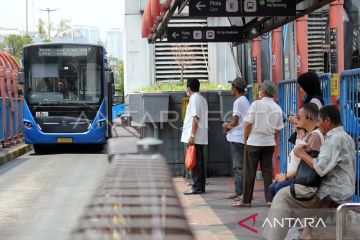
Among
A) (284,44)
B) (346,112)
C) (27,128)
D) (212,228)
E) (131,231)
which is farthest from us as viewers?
(27,128)

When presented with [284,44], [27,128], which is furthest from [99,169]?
[284,44]

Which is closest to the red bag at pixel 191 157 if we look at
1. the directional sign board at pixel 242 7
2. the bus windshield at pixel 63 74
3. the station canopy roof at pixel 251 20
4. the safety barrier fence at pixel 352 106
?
the station canopy roof at pixel 251 20

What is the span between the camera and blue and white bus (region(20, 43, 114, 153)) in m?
16.6

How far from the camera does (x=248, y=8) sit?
8383 millimetres

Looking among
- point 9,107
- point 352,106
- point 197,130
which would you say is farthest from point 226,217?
point 9,107

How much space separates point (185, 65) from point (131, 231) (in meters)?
18.8

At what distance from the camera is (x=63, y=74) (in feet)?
55.7

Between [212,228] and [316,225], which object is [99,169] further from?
[316,225]

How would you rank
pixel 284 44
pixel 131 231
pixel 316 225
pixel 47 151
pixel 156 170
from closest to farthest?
pixel 131 231
pixel 156 170
pixel 316 225
pixel 284 44
pixel 47 151

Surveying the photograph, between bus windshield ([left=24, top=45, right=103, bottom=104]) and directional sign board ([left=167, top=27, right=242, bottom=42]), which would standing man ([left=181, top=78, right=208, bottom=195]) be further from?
bus windshield ([left=24, top=45, right=103, bottom=104])

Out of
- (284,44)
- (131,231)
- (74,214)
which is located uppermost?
(284,44)

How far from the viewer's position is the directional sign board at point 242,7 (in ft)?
27.3

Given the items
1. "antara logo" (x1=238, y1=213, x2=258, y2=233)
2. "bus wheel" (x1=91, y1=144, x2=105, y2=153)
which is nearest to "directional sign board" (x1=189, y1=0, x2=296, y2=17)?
"antara logo" (x1=238, y1=213, x2=258, y2=233)

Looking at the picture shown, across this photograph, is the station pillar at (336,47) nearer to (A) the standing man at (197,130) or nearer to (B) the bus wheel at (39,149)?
(A) the standing man at (197,130)
